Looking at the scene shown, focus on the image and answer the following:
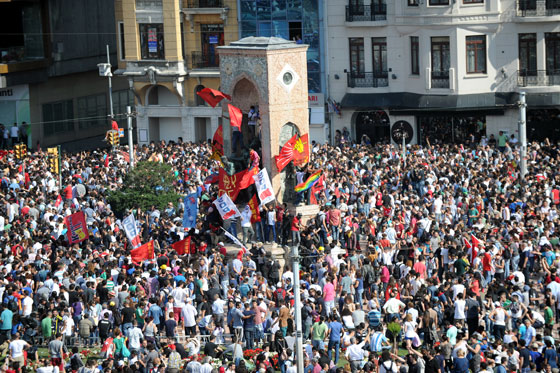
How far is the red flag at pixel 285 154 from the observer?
1534 inches

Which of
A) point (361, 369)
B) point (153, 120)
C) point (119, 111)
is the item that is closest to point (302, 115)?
point (361, 369)

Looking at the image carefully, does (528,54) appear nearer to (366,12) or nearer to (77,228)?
(366,12)

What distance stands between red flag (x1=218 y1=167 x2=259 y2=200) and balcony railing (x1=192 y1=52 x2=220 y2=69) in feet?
73.6

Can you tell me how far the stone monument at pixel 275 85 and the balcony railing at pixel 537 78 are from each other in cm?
1832

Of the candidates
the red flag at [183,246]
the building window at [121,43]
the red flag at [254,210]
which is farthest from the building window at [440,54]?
the red flag at [183,246]

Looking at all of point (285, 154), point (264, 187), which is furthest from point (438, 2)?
point (264, 187)

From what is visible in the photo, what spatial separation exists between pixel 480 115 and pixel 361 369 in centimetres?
3037

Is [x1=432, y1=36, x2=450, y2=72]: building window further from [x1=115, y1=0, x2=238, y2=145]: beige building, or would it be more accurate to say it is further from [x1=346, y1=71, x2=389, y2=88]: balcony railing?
[x1=115, y1=0, x2=238, y2=145]: beige building

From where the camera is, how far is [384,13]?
57188 millimetres

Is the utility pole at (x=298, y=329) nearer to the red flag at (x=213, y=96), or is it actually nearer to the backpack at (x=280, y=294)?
the backpack at (x=280, y=294)

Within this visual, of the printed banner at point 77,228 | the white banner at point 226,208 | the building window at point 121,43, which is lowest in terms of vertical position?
the printed banner at point 77,228

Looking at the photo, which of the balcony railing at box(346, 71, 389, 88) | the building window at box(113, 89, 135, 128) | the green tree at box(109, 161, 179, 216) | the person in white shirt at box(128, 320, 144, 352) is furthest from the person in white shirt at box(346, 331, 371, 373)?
the building window at box(113, 89, 135, 128)

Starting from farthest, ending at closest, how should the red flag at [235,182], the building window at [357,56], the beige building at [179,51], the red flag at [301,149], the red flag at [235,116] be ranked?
the beige building at [179,51]
the building window at [357,56]
the red flag at [235,116]
the red flag at [301,149]
the red flag at [235,182]

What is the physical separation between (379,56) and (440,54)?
3068 mm
